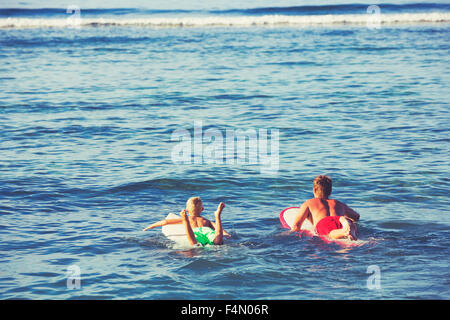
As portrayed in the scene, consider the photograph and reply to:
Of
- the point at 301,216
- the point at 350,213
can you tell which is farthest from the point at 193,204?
the point at 350,213

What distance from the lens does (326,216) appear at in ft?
29.8

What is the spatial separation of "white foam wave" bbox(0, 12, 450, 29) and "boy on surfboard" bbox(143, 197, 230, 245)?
34.9m

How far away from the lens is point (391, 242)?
9062 millimetres

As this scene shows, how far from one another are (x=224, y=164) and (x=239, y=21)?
104 feet

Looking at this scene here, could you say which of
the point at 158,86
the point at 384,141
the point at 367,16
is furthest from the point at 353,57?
the point at 367,16

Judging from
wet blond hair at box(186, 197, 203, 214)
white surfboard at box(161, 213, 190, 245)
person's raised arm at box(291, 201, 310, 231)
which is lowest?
white surfboard at box(161, 213, 190, 245)

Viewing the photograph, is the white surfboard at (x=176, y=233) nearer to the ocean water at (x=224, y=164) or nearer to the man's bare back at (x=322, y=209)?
the ocean water at (x=224, y=164)

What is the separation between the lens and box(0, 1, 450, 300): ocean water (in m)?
8.00

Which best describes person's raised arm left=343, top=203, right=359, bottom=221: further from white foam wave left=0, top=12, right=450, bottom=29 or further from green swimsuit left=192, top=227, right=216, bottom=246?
white foam wave left=0, top=12, right=450, bottom=29

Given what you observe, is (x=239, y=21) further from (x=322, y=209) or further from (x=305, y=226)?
(x=322, y=209)

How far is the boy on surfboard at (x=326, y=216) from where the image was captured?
8.83 meters

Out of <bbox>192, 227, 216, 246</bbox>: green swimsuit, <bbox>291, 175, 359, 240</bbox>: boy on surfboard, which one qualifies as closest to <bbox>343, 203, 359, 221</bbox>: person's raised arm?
<bbox>291, 175, 359, 240</bbox>: boy on surfboard

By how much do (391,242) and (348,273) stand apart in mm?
1436
